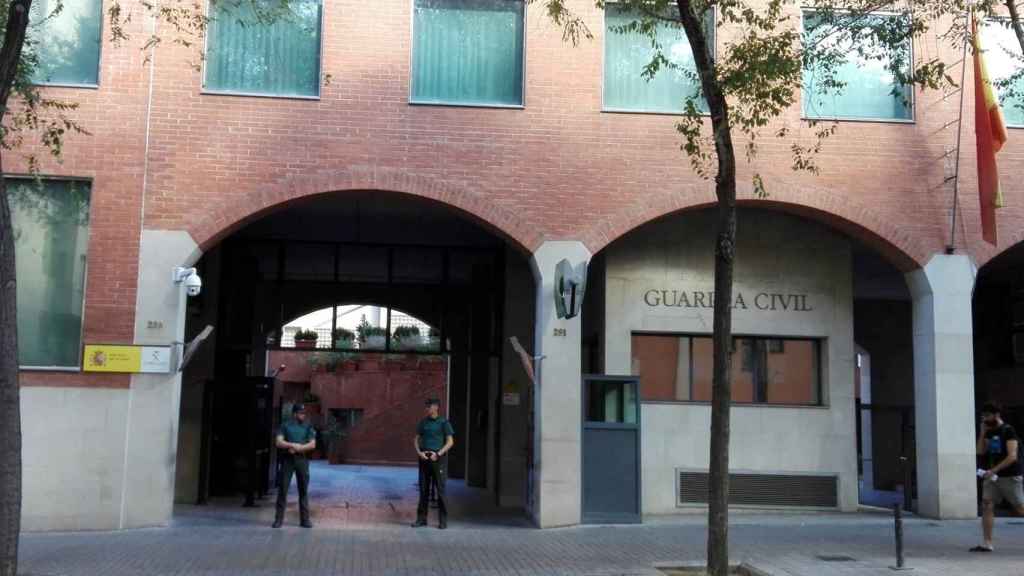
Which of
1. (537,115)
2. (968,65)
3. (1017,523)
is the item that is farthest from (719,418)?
(968,65)

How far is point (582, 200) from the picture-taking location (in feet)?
52.1

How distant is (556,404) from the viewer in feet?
51.1

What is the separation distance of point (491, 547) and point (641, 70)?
7.57 meters

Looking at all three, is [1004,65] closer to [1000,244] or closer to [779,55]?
[1000,244]

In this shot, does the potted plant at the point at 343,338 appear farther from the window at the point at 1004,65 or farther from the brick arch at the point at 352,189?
the window at the point at 1004,65

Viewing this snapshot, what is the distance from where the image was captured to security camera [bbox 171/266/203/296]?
48.6 ft

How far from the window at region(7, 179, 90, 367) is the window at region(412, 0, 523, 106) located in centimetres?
519

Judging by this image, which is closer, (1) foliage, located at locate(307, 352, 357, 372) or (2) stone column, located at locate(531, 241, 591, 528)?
(2) stone column, located at locate(531, 241, 591, 528)

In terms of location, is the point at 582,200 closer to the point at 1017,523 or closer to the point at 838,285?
the point at 838,285

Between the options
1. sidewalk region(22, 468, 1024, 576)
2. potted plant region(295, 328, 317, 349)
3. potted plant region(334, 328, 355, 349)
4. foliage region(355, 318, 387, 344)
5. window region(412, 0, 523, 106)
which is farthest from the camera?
potted plant region(295, 328, 317, 349)

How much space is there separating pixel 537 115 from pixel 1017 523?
369 inches

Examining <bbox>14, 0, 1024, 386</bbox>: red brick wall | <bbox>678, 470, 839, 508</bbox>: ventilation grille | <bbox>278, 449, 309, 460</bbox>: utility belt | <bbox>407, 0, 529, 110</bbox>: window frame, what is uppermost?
<bbox>407, 0, 529, 110</bbox>: window frame

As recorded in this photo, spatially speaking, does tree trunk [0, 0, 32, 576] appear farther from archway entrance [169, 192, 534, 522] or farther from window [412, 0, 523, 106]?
window [412, 0, 523, 106]

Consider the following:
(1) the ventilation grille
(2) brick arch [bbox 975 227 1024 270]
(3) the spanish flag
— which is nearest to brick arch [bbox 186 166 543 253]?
(1) the ventilation grille
